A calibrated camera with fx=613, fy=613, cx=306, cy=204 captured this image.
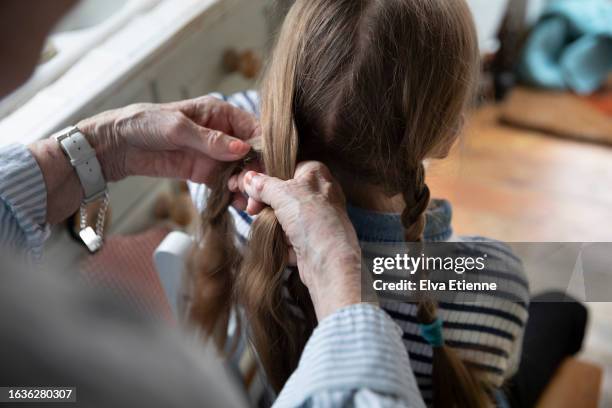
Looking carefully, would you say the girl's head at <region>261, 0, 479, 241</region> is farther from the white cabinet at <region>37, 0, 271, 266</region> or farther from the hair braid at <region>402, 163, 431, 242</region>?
the white cabinet at <region>37, 0, 271, 266</region>

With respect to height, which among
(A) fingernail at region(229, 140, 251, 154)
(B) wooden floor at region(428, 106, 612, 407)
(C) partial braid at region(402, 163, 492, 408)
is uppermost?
(A) fingernail at region(229, 140, 251, 154)

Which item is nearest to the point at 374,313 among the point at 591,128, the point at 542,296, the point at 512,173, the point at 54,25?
the point at 54,25

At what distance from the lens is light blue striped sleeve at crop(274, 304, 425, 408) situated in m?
0.51

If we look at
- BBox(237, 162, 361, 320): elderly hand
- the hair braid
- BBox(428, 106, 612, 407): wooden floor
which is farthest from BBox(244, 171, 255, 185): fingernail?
BBox(428, 106, 612, 407): wooden floor

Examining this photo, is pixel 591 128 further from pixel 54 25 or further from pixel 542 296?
pixel 54 25

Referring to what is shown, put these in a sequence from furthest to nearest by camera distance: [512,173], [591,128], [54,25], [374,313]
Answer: [591,128] → [512,173] → [374,313] → [54,25]

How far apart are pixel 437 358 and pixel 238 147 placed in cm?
34

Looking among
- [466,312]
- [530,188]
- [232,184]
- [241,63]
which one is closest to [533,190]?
[530,188]

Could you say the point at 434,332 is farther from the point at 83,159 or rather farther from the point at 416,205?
the point at 83,159

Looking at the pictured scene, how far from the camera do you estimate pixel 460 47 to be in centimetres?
67

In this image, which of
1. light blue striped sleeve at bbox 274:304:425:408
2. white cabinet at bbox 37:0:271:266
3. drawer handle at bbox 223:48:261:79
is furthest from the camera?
drawer handle at bbox 223:48:261:79

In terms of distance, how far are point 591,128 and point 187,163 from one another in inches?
74.3

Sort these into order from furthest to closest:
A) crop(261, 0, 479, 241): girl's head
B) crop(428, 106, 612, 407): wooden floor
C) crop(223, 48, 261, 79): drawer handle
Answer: crop(428, 106, 612, 407): wooden floor → crop(223, 48, 261, 79): drawer handle → crop(261, 0, 479, 241): girl's head

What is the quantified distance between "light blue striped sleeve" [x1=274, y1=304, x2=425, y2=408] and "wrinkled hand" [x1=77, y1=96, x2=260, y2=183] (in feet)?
0.90
